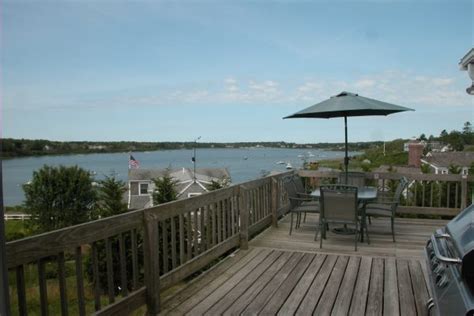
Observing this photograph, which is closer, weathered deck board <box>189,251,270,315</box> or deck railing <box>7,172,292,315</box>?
deck railing <box>7,172,292,315</box>

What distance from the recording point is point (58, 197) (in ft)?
96.1

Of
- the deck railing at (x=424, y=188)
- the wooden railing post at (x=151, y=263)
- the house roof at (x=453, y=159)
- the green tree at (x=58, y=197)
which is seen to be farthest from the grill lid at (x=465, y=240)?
the green tree at (x=58, y=197)

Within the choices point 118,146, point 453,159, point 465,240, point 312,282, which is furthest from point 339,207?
point 118,146

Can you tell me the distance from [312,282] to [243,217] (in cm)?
149

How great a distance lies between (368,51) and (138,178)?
78.0ft

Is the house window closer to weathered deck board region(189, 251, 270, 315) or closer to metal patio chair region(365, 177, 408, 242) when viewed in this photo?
metal patio chair region(365, 177, 408, 242)

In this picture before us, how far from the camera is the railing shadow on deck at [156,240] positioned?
2152mm

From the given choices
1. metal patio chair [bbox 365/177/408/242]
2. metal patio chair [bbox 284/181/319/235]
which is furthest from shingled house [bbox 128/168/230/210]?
metal patio chair [bbox 365/177/408/242]

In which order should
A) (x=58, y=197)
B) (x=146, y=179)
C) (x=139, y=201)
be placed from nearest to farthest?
(x=139, y=201) → (x=58, y=197) → (x=146, y=179)

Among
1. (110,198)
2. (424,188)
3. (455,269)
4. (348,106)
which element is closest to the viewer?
(455,269)

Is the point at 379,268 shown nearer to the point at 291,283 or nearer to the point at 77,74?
the point at 291,283

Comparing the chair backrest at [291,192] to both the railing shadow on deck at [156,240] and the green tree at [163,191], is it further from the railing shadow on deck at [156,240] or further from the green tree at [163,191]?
the green tree at [163,191]

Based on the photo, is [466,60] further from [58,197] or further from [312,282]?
[58,197]

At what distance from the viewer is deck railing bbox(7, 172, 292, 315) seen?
212 cm
